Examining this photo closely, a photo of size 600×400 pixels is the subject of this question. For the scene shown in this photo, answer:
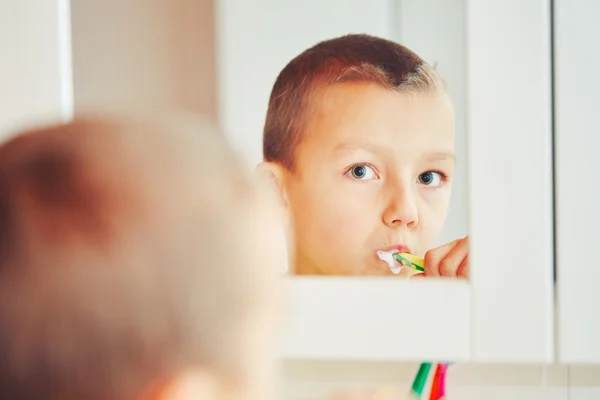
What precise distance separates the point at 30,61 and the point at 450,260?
0.40m

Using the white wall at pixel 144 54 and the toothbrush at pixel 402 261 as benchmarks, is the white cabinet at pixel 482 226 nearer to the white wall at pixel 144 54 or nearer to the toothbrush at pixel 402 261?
the toothbrush at pixel 402 261

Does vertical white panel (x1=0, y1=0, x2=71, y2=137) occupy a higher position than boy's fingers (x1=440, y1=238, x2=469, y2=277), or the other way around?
vertical white panel (x1=0, y1=0, x2=71, y2=137)

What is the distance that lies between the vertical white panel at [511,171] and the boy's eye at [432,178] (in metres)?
0.03

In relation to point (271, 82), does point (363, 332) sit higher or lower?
lower

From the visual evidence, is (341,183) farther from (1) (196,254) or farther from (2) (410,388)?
(1) (196,254)

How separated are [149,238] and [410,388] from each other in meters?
0.44

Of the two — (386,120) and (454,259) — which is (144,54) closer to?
(386,120)

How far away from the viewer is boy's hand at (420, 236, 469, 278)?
0.68m

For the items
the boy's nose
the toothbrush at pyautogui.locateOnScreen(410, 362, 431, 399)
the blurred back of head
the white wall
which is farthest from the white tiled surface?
the blurred back of head

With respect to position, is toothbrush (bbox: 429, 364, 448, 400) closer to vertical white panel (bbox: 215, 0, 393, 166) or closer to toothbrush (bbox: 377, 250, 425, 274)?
toothbrush (bbox: 377, 250, 425, 274)

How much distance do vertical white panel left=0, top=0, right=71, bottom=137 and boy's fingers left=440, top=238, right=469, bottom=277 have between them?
0.35 metres

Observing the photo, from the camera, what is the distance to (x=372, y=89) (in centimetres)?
68

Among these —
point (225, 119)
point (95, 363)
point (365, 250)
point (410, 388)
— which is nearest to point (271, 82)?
point (225, 119)

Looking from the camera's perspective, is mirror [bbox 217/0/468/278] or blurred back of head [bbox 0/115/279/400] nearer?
blurred back of head [bbox 0/115/279/400]
